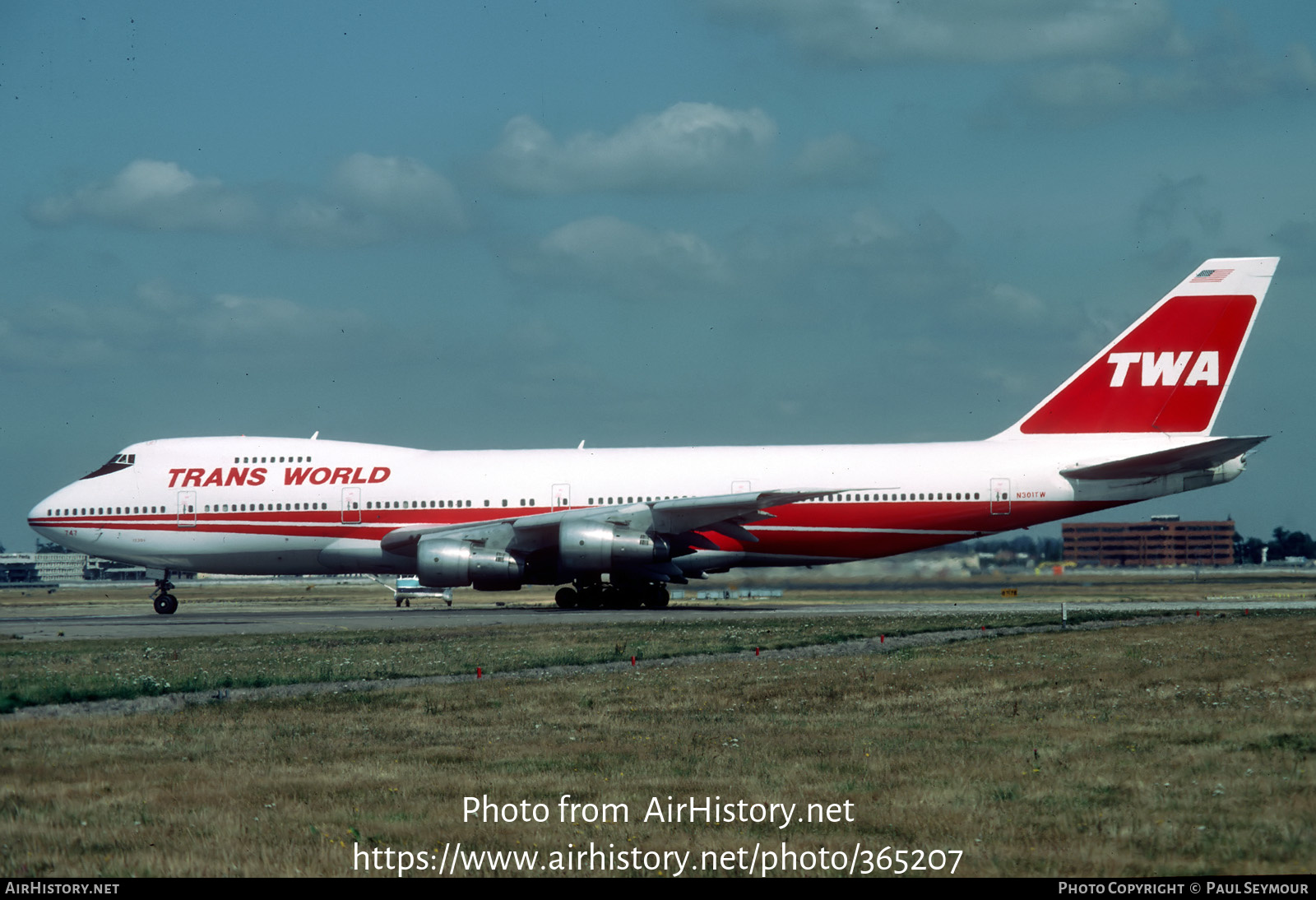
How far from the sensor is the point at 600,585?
118 feet

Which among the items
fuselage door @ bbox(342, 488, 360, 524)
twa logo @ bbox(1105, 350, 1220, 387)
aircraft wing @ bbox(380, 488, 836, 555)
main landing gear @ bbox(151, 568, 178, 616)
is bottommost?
main landing gear @ bbox(151, 568, 178, 616)

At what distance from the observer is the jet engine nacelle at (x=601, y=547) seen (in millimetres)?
32594

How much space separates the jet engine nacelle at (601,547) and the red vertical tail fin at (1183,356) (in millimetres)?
12803

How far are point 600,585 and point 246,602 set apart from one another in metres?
21.1

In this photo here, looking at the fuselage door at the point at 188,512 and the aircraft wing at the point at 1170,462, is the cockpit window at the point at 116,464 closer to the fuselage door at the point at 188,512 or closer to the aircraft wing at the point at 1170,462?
the fuselage door at the point at 188,512

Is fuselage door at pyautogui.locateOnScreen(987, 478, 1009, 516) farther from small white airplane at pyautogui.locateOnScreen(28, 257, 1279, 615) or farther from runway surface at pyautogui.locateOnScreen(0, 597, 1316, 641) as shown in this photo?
runway surface at pyautogui.locateOnScreen(0, 597, 1316, 641)

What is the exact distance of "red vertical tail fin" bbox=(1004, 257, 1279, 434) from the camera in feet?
114

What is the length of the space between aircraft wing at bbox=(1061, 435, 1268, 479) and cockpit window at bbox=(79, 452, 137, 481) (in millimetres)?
27444

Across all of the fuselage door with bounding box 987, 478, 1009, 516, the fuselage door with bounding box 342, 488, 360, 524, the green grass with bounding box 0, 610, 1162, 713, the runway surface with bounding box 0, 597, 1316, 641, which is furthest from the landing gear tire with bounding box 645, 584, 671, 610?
the fuselage door with bounding box 987, 478, 1009, 516

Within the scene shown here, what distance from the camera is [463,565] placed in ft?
108

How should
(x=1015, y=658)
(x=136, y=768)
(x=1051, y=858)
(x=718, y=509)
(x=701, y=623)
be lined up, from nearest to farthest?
1. (x=1051, y=858)
2. (x=136, y=768)
3. (x=1015, y=658)
4. (x=701, y=623)
5. (x=718, y=509)

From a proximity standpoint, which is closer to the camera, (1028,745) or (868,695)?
(1028,745)
